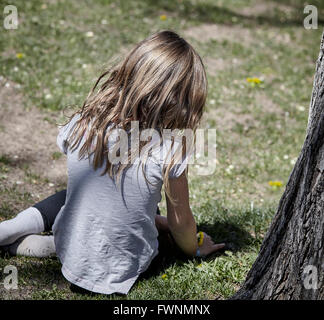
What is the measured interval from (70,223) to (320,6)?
762cm

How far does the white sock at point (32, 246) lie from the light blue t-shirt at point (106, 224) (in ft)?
0.90

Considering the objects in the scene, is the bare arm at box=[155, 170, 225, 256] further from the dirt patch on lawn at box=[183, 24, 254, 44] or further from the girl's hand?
the dirt patch on lawn at box=[183, 24, 254, 44]

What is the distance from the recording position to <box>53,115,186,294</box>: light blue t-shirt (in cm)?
241

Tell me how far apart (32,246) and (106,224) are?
65 cm

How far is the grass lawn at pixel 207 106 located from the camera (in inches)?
112

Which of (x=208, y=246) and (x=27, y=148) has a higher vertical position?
(x=27, y=148)

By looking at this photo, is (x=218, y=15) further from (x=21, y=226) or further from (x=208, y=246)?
(x=21, y=226)

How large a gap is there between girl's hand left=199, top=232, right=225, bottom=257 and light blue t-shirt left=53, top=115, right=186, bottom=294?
470mm

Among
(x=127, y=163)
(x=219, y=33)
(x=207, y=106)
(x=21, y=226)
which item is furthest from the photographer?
(x=219, y=33)

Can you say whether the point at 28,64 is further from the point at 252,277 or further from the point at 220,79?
the point at 252,277

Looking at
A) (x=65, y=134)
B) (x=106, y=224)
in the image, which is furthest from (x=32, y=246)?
(x=65, y=134)

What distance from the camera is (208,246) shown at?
118 inches

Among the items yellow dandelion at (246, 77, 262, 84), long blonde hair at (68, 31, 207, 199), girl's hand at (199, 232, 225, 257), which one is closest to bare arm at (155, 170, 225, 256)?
girl's hand at (199, 232, 225, 257)
